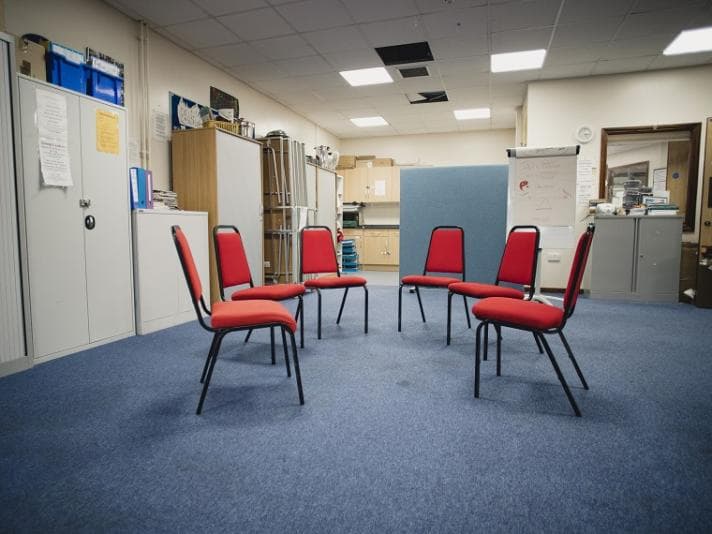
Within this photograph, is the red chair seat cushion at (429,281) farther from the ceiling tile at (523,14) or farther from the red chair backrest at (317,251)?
the ceiling tile at (523,14)

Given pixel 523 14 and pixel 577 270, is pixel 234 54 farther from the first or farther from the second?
pixel 577 270

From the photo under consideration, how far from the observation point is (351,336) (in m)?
3.25

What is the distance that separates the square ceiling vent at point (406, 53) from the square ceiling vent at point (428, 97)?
1.26m

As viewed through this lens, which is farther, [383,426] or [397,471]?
[383,426]

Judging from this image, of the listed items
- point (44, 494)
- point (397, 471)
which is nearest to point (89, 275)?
point (44, 494)

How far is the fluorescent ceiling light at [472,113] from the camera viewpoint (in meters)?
6.97

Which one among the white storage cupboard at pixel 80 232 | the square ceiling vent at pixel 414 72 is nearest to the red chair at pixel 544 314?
the white storage cupboard at pixel 80 232

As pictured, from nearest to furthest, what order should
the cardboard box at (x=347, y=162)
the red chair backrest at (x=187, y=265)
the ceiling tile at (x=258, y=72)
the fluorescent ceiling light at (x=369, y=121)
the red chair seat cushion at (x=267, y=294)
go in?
1. the red chair backrest at (x=187, y=265)
2. the red chair seat cushion at (x=267, y=294)
3. the ceiling tile at (x=258, y=72)
4. the fluorescent ceiling light at (x=369, y=121)
5. the cardboard box at (x=347, y=162)

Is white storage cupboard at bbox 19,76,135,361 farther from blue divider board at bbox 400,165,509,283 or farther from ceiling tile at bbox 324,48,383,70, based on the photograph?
blue divider board at bbox 400,165,509,283

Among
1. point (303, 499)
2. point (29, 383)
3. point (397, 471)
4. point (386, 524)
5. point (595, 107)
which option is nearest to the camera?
point (386, 524)

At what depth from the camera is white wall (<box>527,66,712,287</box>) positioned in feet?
16.6

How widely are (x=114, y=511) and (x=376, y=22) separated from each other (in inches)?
168

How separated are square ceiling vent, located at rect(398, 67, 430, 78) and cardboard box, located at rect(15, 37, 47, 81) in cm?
382

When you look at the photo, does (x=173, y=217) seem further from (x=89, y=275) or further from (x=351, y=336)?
(x=351, y=336)
